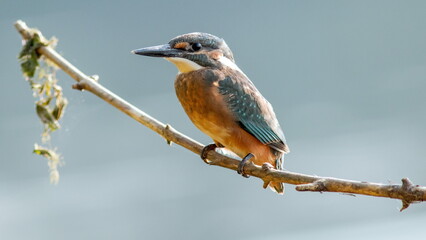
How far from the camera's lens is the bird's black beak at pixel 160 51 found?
3.12m

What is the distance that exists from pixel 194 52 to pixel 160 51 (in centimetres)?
21

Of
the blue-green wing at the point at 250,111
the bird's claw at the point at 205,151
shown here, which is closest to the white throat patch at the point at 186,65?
the blue-green wing at the point at 250,111

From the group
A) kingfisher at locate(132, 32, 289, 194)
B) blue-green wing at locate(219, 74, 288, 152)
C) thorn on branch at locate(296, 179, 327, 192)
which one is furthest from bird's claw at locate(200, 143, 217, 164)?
thorn on branch at locate(296, 179, 327, 192)

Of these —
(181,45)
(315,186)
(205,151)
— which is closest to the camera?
(315,186)

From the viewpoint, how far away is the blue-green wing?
3350 mm

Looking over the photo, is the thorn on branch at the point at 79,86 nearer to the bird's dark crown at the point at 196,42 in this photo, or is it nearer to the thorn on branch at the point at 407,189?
the bird's dark crown at the point at 196,42

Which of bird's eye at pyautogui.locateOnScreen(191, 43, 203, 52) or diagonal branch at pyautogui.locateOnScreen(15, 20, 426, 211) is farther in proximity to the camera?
bird's eye at pyautogui.locateOnScreen(191, 43, 203, 52)

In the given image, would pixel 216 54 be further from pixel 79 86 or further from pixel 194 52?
pixel 79 86

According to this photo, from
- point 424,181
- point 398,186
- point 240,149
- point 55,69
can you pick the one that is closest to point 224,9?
point 424,181

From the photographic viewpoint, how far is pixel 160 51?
3188 millimetres

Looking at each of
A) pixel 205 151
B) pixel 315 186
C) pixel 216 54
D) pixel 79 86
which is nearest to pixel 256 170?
pixel 205 151

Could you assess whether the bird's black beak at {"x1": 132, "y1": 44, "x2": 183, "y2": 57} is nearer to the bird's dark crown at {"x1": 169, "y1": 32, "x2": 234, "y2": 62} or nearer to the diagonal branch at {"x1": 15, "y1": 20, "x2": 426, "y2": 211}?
the bird's dark crown at {"x1": 169, "y1": 32, "x2": 234, "y2": 62}

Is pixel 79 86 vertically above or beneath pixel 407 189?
above

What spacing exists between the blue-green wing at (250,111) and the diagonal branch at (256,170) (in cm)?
33
